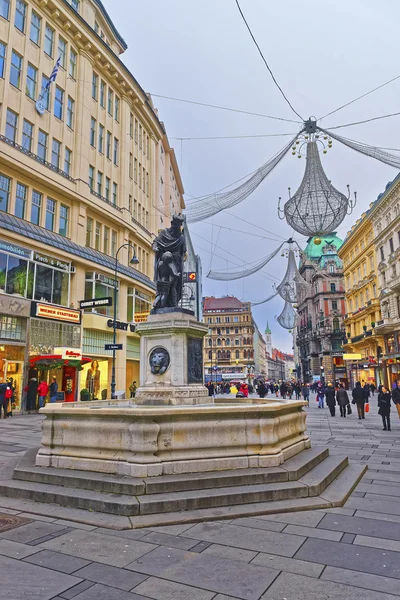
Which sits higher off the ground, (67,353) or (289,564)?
(67,353)

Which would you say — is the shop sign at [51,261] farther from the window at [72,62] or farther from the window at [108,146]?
the window at [72,62]

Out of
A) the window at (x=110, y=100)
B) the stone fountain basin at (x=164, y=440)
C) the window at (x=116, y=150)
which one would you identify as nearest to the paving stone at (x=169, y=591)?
the stone fountain basin at (x=164, y=440)

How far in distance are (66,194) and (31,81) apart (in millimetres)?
6795

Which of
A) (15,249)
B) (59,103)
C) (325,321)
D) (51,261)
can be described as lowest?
(15,249)

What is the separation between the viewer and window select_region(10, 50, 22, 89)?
23.5 metres

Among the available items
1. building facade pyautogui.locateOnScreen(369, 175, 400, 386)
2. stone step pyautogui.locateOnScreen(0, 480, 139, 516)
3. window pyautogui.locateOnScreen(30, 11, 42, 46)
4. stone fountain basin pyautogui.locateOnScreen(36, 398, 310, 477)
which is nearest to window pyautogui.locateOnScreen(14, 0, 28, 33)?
window pyautogui.locateOnScreen(30, 11, 42, 46)

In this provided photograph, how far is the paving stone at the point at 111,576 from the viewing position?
3.59 metres

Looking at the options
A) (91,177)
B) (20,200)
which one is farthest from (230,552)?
(91,177)

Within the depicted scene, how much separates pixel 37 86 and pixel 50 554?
27.6m

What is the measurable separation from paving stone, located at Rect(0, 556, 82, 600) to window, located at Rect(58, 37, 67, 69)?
3130 centimetres

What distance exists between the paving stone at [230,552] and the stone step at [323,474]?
2042 millimetres

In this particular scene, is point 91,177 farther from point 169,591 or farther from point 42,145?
point 169,591

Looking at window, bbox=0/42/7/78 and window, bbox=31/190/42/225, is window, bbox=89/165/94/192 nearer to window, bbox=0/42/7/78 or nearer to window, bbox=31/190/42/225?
window, bbox=31/190/42/225

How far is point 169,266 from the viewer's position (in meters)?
10.3
